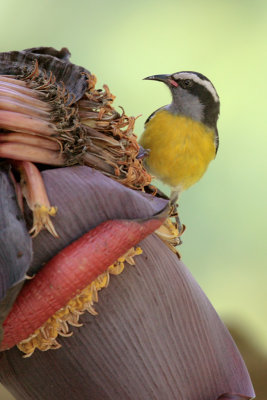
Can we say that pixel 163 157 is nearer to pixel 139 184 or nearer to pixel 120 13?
pixel 120 13

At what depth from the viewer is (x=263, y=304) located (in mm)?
1374

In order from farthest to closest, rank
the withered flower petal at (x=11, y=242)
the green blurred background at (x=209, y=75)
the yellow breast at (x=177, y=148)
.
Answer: the green blurred background at (x=209, y=75)
the yellow breast at (x=177, y=148)
the withered flower petal at (x=11, y=242)

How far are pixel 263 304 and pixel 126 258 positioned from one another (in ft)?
3.50

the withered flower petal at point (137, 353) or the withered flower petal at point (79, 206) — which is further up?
the withered flower petal at point (79, 206)

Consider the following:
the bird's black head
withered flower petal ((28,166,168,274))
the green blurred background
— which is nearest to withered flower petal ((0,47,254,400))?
withered flower petal ((28,166,168,274))

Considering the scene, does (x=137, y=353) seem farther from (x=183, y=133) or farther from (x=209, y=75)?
(x=209, y=75)

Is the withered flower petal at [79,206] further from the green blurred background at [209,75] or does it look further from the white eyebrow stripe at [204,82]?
the green blurred background at [209,75]

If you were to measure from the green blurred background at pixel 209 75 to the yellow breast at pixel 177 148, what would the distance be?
15cm

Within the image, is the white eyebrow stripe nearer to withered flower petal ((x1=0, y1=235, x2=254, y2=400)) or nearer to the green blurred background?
the green blurred background

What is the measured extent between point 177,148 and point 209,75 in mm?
340

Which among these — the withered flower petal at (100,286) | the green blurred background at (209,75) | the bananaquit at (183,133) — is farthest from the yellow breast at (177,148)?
the withered flower petal at (100,286)

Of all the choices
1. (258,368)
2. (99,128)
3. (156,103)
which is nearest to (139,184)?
(99,128)

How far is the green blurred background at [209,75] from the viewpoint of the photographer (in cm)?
128

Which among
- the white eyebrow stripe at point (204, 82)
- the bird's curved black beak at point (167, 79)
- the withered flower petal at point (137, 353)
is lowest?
the withered flower petal at point (137, 353)
